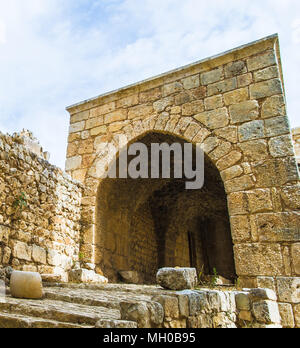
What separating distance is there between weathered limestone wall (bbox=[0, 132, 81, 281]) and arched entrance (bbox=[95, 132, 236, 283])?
0.65m

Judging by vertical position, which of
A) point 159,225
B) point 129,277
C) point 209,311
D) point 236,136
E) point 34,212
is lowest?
point 209,311

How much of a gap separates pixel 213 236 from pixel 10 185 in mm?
9147

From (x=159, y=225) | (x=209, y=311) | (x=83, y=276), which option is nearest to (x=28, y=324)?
(x=209, y=311)

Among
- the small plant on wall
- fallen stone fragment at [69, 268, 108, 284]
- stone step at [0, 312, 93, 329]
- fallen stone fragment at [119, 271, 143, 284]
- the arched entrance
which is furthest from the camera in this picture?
the arched entrance

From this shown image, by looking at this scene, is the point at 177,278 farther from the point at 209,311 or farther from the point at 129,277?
the point at 129,277

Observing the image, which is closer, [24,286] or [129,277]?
[24,286]

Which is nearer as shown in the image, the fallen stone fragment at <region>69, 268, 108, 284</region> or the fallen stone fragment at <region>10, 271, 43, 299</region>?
the fallen stone fragment at <region>10, 271, 43, 299</region>

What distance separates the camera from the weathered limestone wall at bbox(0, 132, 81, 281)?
3.67m

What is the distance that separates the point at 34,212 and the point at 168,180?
3820 mm

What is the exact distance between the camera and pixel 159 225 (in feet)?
27.6

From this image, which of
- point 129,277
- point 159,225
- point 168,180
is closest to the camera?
point 129,277

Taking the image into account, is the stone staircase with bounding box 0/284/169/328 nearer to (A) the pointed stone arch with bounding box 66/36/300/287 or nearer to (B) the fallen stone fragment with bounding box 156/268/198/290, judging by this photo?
(B) the fallen stone fragment with bounding box 156/268/198/290

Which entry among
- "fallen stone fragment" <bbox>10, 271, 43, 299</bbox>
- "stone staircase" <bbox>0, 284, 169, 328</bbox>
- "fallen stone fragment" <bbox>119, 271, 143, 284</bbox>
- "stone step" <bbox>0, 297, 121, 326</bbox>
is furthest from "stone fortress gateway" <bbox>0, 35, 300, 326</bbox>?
"stone step" <bbox>0, 297, 121, 326</bbox>

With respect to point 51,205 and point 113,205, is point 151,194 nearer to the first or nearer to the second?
point 113,205
